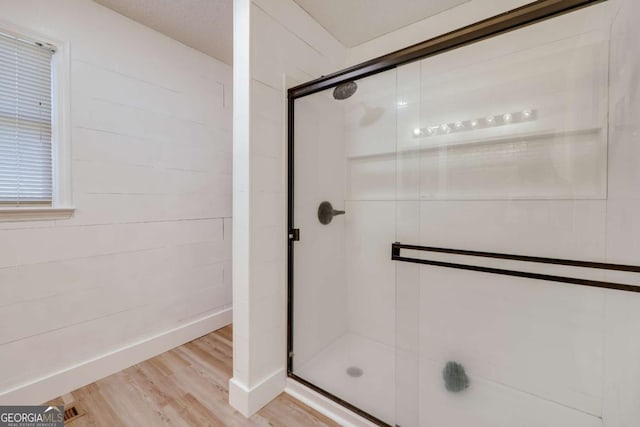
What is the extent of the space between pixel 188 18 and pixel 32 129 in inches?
45.6

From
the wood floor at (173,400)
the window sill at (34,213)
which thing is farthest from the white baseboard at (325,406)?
the window sill at (34,213)

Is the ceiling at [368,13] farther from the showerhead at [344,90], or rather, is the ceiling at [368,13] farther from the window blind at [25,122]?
the window blind at [25,122]

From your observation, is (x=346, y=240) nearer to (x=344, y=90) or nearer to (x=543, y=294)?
(x=344, y=90)

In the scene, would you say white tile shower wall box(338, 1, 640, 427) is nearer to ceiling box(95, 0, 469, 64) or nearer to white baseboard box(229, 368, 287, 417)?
ceiling box(95, 0, 469, 64)

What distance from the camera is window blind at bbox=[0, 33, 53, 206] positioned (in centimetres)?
136

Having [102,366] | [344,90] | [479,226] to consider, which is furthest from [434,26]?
[102,366]

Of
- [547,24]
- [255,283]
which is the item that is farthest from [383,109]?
[255,283]

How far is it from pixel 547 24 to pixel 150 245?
2728 mm

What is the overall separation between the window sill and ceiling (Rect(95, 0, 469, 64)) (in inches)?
51.6

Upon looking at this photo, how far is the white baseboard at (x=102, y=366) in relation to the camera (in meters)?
1.38

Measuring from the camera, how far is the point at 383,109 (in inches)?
67.5

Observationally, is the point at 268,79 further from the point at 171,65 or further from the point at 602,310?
the point at 602,310

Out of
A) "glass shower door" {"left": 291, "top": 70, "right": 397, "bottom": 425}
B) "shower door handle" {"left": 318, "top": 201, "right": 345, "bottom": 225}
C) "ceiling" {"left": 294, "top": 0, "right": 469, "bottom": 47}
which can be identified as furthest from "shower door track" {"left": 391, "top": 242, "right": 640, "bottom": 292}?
"ceiling" {"left": 294, "top": 0, "right": 469, "bottom": 47}

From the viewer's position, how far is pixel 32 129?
1.44 m
